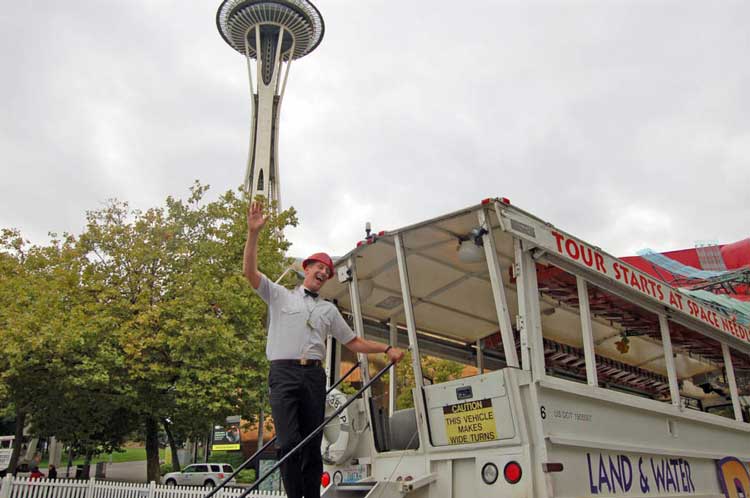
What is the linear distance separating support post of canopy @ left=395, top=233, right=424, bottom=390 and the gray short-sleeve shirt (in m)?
1.25

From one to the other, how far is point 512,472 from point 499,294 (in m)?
1.23

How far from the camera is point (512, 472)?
13.2 feet

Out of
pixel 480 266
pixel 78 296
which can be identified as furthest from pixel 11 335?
pixel 480 266

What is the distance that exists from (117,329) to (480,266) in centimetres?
1334

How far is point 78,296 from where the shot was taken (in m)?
17.2

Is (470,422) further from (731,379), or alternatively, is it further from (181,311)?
(181,311)

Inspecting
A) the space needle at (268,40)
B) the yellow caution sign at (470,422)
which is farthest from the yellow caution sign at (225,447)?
the yellow caution sign at (470,422)

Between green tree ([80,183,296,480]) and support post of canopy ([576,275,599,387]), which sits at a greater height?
green tree ([80,183,296,480])

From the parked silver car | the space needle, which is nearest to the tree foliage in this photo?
the parked silver car

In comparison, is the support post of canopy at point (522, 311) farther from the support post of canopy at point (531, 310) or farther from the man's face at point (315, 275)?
the man's face at point (315, 275)

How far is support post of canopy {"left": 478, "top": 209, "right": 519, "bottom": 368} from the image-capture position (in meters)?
4.36

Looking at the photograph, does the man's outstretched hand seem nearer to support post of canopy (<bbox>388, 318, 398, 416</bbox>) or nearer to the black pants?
the black pants

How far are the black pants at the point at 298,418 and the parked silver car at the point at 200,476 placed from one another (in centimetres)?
2632

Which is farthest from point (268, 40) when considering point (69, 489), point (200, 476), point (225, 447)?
point (69, 489)
